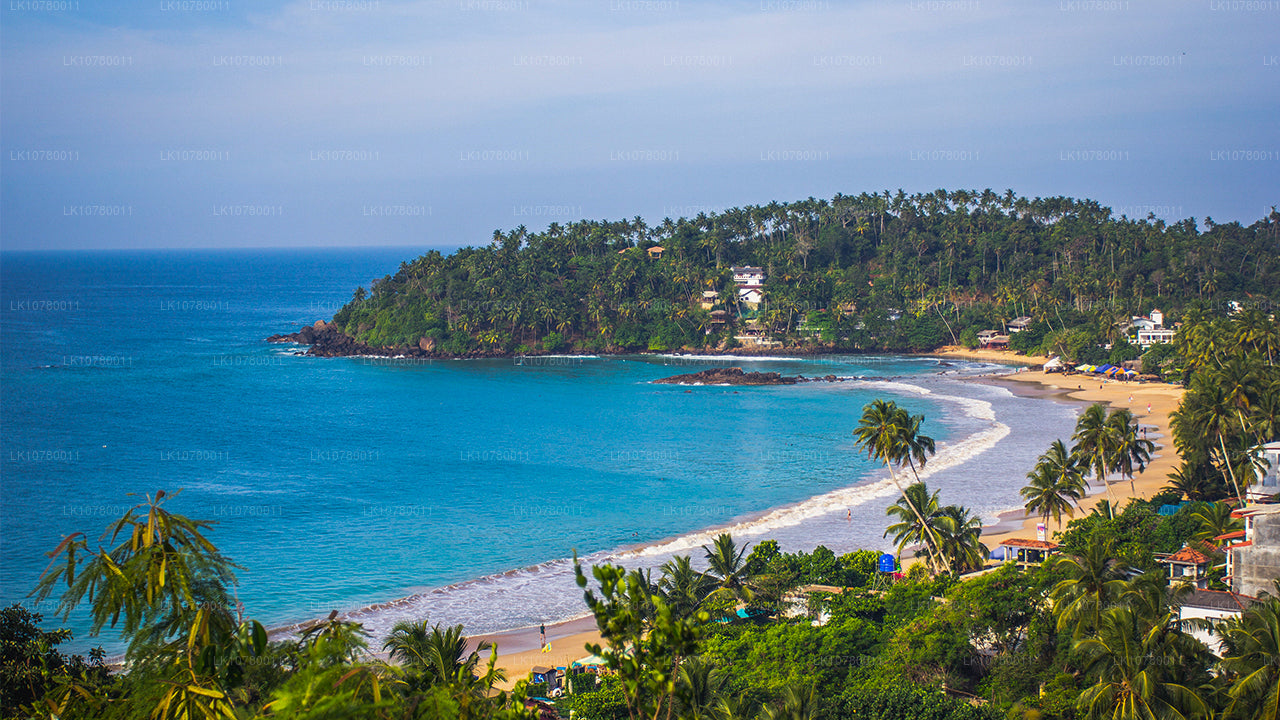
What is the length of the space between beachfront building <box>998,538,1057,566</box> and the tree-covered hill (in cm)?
6739

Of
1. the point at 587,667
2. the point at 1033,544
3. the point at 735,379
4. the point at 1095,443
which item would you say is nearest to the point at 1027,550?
the point at 1033,544

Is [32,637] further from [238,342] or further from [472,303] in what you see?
[238,342]

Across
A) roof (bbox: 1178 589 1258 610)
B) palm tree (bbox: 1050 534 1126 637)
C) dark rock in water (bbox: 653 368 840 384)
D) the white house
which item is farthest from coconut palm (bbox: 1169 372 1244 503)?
the white house

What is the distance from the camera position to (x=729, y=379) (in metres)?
84.3

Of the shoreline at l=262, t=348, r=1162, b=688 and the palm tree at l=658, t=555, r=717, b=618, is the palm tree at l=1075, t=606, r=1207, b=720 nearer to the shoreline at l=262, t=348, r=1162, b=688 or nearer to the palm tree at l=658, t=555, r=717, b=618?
the palm tree at l=658, t=555, r=717, b=618

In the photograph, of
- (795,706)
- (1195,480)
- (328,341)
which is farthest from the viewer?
(328,341)

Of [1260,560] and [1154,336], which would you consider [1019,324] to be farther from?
[1260,560]

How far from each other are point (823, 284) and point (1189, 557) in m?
87.4

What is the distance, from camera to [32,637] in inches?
618

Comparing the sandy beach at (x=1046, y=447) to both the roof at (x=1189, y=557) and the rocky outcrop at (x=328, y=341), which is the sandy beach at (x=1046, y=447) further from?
the rocky outcrop at (x=328, y=341)

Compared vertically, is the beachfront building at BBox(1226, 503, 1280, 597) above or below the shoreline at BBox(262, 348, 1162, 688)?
above

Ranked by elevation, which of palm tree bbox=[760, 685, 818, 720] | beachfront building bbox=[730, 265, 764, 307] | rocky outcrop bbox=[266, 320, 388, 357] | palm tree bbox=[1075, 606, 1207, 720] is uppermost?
beachfront building bbox=[730, 265, 764, 307]

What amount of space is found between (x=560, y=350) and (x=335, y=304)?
82.9 m

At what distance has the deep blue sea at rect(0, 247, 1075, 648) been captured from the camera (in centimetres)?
3597
